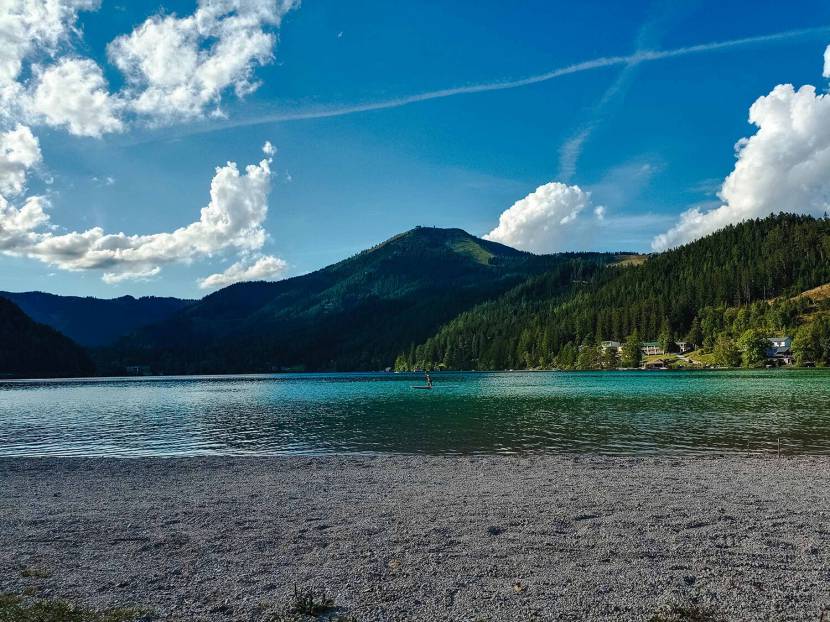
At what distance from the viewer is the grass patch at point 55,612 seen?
995 centimetres

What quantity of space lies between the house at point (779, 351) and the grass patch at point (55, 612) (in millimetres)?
208647

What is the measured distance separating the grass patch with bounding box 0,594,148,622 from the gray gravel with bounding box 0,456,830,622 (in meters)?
0.49

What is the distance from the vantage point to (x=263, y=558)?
531 inches

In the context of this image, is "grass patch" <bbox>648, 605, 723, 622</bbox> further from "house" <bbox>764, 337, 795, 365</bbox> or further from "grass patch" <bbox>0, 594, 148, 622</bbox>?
"house" <bbox>764, 337, 795, 365</bbox>

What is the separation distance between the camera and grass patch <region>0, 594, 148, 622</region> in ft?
32.6

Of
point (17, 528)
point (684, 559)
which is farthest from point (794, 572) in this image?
point (17, 528)

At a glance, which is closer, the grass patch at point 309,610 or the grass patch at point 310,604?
the grass patch at point 309,610

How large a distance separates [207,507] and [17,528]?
5.39 m

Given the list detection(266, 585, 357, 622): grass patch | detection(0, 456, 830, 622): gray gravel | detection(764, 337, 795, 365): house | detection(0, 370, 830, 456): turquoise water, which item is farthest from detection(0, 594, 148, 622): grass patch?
→ detection(764, 337, 795, 365): house

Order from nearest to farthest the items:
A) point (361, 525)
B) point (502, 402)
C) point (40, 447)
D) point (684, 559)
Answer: point (684, 559)
point (361, 525)
point (40, 447)
point (502, 402)

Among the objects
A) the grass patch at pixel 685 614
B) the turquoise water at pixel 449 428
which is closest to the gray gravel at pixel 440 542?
the grass patch at pixel 685 614

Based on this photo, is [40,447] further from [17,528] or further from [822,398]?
[822,398]

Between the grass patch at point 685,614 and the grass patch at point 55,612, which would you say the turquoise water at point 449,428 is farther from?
the grass patch at point 55,612

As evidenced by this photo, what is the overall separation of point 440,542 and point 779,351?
212 meters
